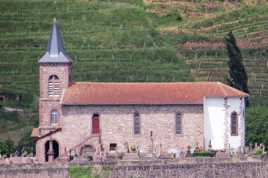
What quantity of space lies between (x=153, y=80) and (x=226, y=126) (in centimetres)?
1117

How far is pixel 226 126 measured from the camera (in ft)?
224

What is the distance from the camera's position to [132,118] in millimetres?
67875

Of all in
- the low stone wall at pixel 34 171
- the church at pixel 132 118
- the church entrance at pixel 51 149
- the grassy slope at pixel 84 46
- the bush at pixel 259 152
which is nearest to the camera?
the low stone wall at pixel 34 171

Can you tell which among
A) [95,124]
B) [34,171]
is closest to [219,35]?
[95,124]

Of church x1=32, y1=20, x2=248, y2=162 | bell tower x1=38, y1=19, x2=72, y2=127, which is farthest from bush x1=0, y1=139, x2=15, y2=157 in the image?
bell tower x1=38, y1=19, x2=72, y2=127

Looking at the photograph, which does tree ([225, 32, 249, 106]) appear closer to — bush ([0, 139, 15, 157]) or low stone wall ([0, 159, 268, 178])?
bush ([0, 139, 15, 157])

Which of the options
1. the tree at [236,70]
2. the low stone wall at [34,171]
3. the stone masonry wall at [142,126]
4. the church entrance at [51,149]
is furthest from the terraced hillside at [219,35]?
the low stone wall at [34,171]

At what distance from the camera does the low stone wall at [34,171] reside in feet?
204

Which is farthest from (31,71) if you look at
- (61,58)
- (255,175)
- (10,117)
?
(255,175)

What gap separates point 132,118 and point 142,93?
137 cm

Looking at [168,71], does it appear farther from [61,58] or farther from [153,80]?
[61,58]

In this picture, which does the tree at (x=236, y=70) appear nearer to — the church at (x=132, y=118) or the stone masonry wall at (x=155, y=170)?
the church at (x=132, y=118)

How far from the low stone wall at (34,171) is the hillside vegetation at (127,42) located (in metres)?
11.6

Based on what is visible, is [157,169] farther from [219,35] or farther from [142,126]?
[219,35]
